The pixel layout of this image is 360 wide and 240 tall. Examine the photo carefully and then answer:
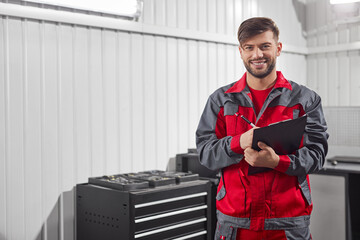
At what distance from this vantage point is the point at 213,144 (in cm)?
172

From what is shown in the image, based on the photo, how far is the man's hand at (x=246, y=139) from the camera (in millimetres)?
1525

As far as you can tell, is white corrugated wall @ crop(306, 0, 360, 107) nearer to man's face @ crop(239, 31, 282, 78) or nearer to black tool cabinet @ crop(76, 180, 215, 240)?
black tool cabinet @ crop(76, 180, 215, 240)

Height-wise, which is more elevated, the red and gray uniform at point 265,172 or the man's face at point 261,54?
the man's face at point 261,54

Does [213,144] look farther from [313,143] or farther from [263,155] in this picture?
[313,143]

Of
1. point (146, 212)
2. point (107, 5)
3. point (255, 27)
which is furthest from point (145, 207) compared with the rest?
point (107, 5)

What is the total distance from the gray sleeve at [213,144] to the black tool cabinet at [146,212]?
35.5 inches

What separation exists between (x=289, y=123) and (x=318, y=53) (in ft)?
12.0

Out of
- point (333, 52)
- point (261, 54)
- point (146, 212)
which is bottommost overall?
point (146, 212)

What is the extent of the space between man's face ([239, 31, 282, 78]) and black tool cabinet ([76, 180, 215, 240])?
1211 mm

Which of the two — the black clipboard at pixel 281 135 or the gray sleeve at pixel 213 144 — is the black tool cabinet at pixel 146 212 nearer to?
the gray sleeve at pixel 213 144

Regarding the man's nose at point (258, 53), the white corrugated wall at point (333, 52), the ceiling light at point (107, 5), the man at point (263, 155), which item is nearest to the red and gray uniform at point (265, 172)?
the man at point (263, 155)

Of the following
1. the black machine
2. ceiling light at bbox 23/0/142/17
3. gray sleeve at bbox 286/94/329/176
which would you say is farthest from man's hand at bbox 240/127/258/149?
ceiling light at bbox 23/0/142/17

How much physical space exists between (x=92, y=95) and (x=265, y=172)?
1837 millimetres

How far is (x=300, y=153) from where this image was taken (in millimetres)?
1614
